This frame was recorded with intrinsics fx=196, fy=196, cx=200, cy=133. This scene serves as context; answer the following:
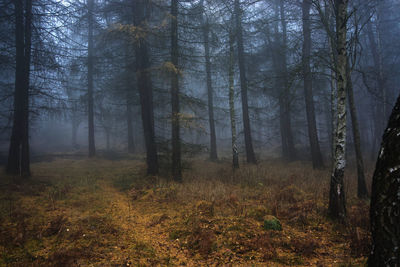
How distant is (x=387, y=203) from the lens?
2133mm

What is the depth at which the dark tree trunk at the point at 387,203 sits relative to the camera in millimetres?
2033

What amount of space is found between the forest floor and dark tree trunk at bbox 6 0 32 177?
6.34 ft

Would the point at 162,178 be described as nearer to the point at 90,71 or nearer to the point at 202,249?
the point at 202,249

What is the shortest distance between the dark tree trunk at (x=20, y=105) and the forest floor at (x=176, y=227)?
6.34 feet

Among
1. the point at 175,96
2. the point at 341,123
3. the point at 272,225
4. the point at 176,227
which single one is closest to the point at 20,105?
the point at 175,96

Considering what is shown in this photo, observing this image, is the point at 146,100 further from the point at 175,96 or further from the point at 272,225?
the point at 272,225

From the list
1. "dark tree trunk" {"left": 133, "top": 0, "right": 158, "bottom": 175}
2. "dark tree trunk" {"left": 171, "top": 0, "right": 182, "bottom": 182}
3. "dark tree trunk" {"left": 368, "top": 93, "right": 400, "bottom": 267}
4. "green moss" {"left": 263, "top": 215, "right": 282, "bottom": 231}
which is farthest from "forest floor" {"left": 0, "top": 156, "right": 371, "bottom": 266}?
"dark tree trunk" {"left": 133, "top": 0, "right": 158, "bottom": 175}

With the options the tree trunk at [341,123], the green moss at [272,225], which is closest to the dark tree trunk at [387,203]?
the green moss at [272,225]

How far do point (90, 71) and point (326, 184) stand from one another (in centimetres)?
2073

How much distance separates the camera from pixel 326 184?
8.39 metres

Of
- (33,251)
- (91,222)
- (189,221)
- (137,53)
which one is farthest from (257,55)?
(33,251)

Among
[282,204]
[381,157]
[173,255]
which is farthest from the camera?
[282,204]

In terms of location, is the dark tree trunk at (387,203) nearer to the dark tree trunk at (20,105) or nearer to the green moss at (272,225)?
the green moss at (272,225)

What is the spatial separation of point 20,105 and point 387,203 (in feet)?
45.0
